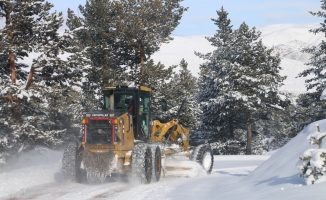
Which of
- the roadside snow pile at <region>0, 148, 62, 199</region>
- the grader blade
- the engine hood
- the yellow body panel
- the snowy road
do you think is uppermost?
the engine hood

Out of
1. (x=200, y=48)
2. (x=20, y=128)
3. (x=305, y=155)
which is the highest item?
(x=200, y=48)

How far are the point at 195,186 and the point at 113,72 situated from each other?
16.0m

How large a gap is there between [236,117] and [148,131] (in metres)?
23.8

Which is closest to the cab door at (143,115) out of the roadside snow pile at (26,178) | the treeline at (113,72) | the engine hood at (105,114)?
the engine hood at (105,114)

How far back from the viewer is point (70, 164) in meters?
13.5

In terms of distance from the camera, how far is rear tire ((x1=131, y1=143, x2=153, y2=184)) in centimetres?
1298

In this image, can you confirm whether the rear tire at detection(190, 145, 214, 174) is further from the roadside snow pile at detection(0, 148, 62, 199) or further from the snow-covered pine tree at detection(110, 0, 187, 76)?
the snow-covered pine tree at detection(110, 0, 187, 76)

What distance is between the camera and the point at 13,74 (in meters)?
21.0

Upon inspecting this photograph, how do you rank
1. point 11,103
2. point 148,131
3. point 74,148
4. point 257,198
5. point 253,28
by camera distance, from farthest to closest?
1. point 253,28
2. point 11,103
3. point 148,131
4. point 74,148
5. point 257,198

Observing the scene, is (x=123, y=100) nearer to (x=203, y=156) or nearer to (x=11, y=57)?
(x=203, y=156)

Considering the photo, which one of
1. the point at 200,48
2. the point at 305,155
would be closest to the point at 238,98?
the point at 305,155

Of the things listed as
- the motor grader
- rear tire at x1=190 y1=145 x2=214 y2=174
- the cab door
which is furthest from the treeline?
the motor grader

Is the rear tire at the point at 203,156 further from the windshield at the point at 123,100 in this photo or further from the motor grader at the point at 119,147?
the windshield at the point at 123,100

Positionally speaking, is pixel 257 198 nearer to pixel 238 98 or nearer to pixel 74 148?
pixel 74 148
